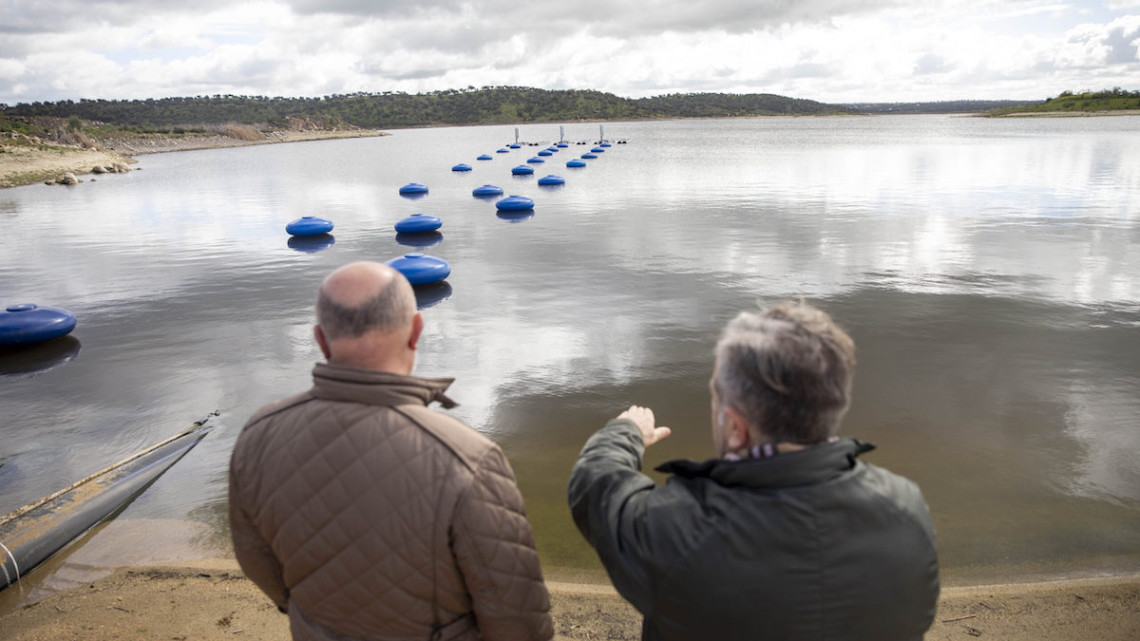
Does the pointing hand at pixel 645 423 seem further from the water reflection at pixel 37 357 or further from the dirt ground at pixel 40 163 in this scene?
the dirt ground at pixel 40 163

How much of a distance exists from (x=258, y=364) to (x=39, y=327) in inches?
155

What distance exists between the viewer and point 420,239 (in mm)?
19469

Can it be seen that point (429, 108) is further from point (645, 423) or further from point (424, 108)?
point (645, 423)

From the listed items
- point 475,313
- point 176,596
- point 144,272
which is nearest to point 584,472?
point 176,596

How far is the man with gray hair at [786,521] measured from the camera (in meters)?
1.77

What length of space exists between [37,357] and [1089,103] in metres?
150

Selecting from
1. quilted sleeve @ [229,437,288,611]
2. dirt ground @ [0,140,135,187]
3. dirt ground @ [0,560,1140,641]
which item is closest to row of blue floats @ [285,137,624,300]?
dirt ground @ [0,560,1140,641]

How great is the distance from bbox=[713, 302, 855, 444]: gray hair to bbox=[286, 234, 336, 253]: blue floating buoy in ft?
60.9

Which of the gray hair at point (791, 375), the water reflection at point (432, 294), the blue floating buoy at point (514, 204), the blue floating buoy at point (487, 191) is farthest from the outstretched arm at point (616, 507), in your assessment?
the blue floating buoy at point (487, 191)

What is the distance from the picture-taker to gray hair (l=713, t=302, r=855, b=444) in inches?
70.5

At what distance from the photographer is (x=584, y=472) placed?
7.22 feet

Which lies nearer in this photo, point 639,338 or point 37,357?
point 639,338

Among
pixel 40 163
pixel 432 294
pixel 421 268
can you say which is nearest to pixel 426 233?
pixel 421 268

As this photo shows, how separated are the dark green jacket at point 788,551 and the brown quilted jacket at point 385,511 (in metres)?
0.45
